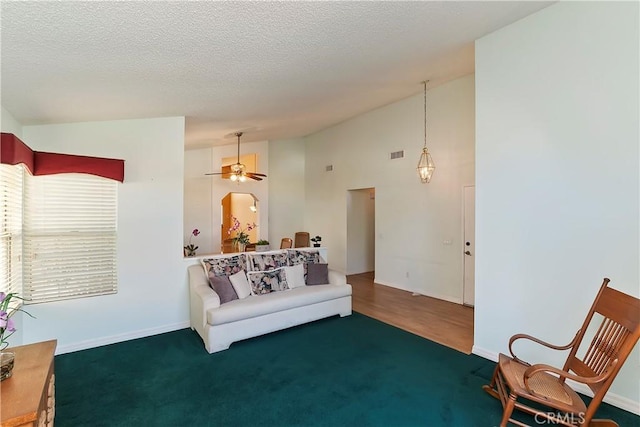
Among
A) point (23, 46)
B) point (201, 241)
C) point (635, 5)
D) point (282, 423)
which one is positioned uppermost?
point (635, 5)

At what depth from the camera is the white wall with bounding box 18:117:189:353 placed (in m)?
3.37

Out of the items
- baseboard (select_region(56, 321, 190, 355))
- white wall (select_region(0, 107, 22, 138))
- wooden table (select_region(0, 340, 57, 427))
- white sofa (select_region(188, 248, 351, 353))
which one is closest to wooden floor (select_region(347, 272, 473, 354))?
white sofa (select_region(188, 248, 351, 353))

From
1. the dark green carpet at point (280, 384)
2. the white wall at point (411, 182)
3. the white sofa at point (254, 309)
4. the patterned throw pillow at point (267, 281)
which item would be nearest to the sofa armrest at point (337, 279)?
the white sofa at point (254, 309)

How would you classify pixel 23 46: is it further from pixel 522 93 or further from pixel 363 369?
pixel 522 93

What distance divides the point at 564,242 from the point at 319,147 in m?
6.36

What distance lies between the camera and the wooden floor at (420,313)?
12.5ft

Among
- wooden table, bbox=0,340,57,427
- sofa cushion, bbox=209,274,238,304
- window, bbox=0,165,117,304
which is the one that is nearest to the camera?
wooden table, bbox=0,340,57,427

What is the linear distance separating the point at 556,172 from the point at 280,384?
10.1 ft

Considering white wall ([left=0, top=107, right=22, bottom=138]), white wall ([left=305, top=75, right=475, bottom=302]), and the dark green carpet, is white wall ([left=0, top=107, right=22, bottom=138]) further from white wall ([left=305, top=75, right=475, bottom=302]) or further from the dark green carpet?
white wall ([left=305, top=75, right=475, bottom=302])

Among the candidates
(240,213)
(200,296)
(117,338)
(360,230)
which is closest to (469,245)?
(360,230)

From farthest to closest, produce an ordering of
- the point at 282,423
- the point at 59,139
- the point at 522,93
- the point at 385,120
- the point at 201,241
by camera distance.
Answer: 1. the point at 201,241
2. the point at 385,120
3. the point at 59,139
4. the point at 522,93
5. the point at 282,423

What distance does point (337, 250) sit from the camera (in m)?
7.73

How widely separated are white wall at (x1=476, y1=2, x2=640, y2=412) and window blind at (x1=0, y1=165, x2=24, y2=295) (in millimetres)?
4556

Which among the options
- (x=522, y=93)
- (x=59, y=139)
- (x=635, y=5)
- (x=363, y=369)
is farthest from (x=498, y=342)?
(x=59, y=139)
